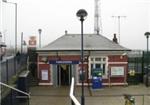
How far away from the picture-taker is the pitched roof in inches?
1635

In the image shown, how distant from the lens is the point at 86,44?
141 ft

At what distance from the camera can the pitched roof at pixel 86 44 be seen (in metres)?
41.5

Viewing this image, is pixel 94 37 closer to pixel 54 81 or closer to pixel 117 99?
pixel 54 81

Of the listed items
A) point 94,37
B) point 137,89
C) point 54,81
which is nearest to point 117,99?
point 137,89

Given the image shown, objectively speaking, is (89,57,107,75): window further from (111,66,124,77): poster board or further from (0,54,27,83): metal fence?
(0,54,27,83): metal fence

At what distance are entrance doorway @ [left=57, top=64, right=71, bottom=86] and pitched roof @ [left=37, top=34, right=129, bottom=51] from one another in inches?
70.1

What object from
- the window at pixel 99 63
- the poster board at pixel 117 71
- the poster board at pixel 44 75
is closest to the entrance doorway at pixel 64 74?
the poster board at pixel 44 75

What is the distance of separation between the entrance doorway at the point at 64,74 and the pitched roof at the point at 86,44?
5.84 feet

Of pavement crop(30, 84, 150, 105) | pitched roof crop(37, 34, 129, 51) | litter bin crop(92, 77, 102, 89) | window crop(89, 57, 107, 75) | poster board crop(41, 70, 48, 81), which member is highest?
pitched roof crop(37, 34, 129, 51)

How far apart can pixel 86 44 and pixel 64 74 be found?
436 centimetres

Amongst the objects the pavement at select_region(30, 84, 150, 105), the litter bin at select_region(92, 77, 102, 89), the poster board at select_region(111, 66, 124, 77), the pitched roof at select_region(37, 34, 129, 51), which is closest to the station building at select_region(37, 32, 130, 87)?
the poster board at select_region(111, 66, 124, 77)

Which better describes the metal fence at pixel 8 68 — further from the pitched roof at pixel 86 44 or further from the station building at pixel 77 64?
the pitched roof at pixel 86 44

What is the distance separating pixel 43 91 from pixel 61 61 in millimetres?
5180

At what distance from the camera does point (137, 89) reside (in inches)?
1490
